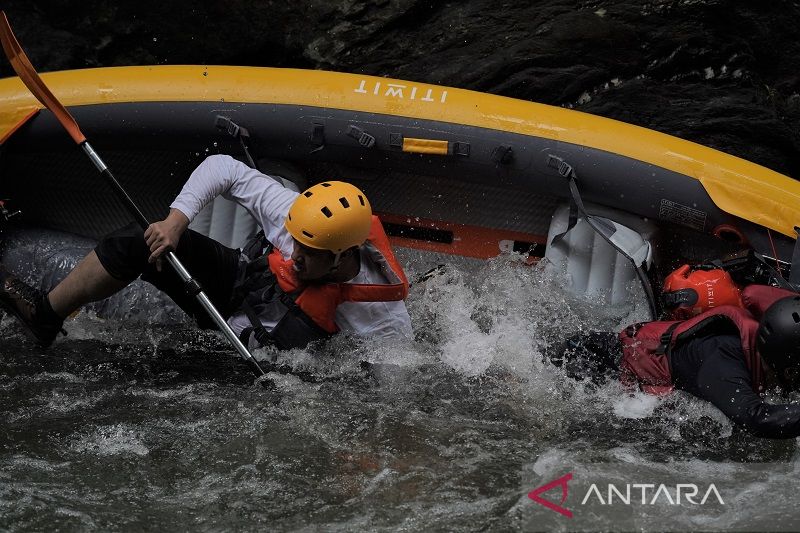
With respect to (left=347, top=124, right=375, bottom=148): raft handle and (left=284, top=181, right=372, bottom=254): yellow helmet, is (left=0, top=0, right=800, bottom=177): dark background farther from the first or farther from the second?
(left=284, top=181, right=372, bottom=254): yellow helmet

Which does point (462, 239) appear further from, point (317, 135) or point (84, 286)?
point (84, 286)

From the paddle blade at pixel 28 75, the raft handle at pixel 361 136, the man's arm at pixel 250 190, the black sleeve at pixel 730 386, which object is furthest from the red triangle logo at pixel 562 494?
the paddle blade at pixel 28 75

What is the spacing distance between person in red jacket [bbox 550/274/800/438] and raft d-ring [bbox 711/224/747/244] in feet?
1.36

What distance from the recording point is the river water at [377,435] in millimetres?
3201

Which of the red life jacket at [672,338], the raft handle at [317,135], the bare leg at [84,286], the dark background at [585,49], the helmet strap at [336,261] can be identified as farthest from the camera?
the dark background at [585,49]

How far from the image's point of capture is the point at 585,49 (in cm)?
601

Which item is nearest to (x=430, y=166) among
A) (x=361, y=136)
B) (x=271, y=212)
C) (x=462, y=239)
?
(x=361, y=136)

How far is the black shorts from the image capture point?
12.8 feet

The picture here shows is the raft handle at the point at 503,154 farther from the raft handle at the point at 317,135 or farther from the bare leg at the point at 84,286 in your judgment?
the bare leg at the point at 84,286

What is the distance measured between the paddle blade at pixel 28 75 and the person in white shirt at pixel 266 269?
0.60m

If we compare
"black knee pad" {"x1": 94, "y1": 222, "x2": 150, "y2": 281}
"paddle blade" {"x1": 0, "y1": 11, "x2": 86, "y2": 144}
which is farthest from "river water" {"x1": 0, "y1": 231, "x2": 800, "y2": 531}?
"paddle blade" {"x1": 0, "y1": 11, "x2": 86, "y2": 144}

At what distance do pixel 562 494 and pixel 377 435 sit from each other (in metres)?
0.74

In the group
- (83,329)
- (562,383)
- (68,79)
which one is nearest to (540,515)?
(562,383)

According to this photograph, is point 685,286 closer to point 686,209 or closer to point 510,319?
point 686,209
